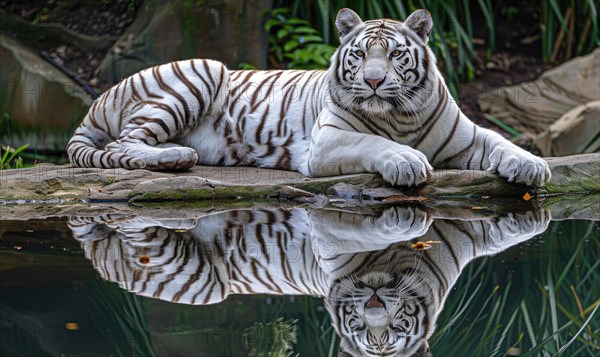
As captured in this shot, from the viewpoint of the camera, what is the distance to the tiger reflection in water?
8.47ft

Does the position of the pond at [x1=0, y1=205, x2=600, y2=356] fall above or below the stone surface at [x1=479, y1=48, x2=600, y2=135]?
above

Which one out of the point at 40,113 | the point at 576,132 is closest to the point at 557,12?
the point at 576,132

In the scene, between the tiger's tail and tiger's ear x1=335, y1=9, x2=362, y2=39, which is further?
the tiger's tail

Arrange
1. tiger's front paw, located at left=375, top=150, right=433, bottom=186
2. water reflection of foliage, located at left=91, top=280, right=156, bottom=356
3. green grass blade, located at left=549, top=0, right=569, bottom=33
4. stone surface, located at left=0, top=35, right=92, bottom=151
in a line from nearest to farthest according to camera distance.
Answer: water reflection of foliage, located at left=91, top=280, right=156, bottom=356
tiger's front paw, located at left=375, top=150, right=433, bottom=186
stone surface, located at left=0, top=35, right=92, bottom=151
green grass blade, located at left=549, top=0, right=569, bottom=33

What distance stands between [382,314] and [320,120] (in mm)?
3058

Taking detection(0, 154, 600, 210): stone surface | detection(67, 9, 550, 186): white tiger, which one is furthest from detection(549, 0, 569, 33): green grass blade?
detection(0, 154, 600, 210): stone surface

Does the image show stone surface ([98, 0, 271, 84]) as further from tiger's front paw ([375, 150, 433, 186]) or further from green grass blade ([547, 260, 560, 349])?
green grass blade ([547, 260, 560, 349])

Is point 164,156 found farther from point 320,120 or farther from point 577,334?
point 577,334

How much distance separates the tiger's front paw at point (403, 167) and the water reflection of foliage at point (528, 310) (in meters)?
1.47

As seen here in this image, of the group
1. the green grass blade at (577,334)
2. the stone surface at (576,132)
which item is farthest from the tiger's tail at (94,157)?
the stone surface at (576,132)

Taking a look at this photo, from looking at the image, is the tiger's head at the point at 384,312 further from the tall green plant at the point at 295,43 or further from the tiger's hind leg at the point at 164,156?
the tall green plant at the point at 295,43

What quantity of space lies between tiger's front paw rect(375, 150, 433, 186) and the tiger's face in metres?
1.80

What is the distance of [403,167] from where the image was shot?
482cm

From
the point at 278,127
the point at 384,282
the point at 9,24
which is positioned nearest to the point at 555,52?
the point at 278,127
